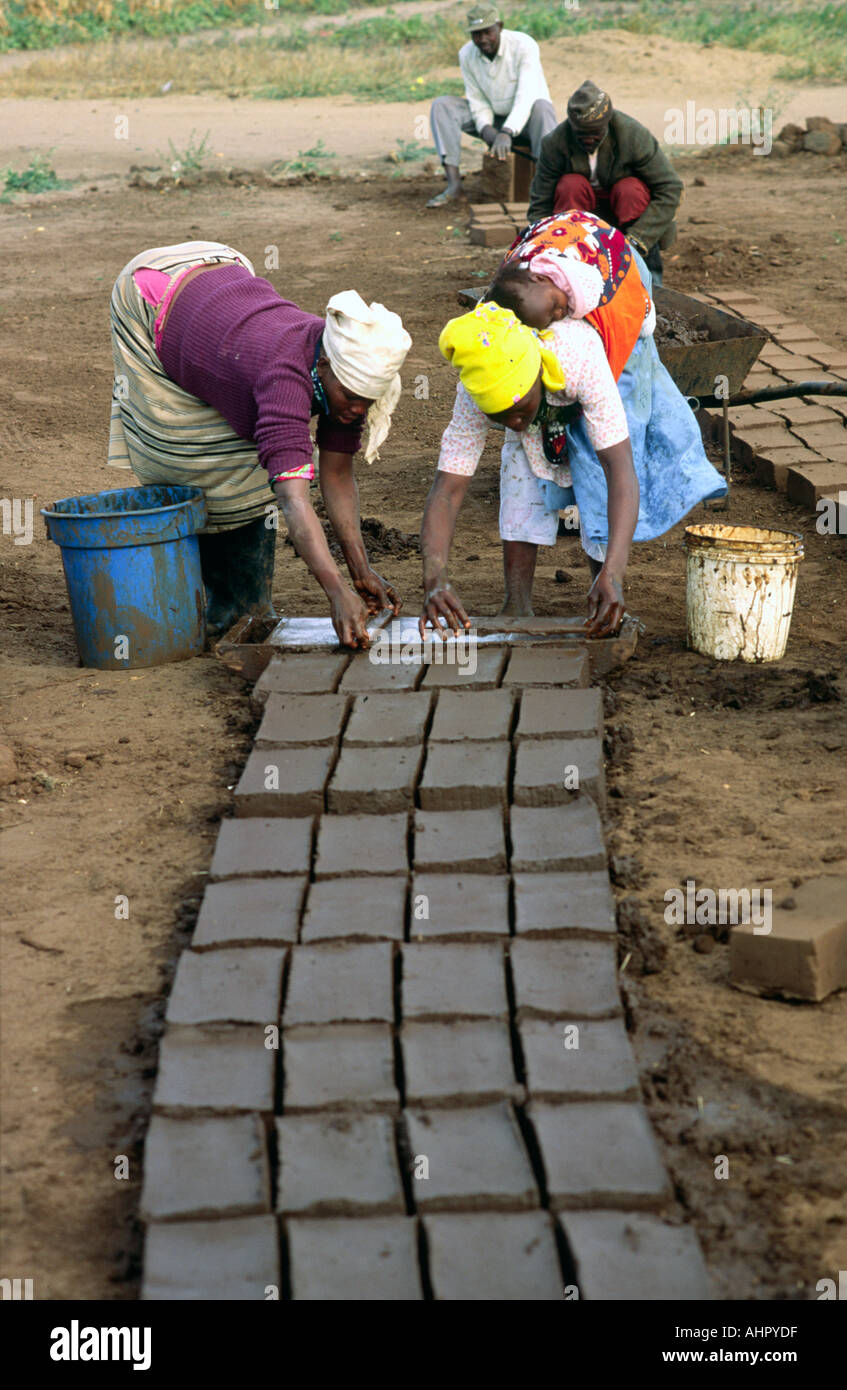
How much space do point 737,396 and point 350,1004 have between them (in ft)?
11.5

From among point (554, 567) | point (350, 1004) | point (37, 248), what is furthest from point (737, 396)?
point (37, 248)

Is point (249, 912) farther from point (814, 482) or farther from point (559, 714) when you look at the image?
point (814, 482)

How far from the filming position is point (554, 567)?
5.51 meters

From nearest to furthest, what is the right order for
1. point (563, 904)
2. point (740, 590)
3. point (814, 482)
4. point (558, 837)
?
point (563, 904), point (558, 837), point (740, 590), point (814, 482)

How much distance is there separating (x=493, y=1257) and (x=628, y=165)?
560cm

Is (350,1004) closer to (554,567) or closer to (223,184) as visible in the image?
(554,567)

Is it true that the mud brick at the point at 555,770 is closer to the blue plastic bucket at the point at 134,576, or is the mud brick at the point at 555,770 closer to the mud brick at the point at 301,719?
the mud brick at the point at 301,719

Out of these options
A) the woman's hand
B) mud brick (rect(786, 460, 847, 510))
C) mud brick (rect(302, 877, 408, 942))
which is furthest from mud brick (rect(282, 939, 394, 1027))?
mud brick (rect(786, 460, 847, 510))

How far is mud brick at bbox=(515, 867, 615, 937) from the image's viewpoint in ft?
9.57

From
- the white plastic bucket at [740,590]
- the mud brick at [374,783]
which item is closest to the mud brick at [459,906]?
the mud brick at [374,783]

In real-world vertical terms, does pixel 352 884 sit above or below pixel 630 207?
below

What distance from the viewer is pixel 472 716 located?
3818mm

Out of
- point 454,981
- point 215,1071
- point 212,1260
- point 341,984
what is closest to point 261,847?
point 341,984

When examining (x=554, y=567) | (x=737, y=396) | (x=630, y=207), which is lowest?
(x=554, y=567)
